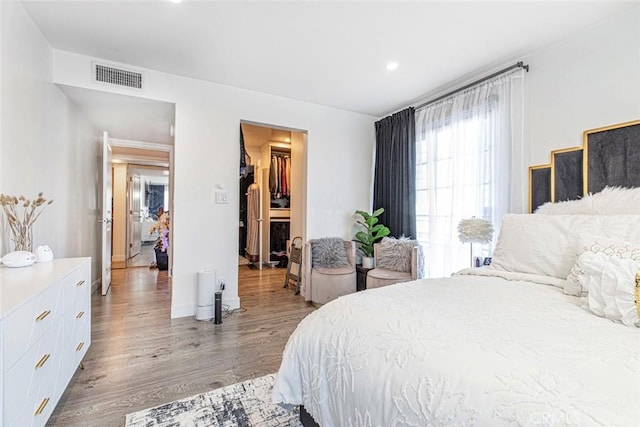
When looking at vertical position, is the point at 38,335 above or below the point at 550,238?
below

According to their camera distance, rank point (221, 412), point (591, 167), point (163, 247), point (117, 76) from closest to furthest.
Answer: point (221, 412) < point (591, 167) < point (117, 76) < point (163, 247)

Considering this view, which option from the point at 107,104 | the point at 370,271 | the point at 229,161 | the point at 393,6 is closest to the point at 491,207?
the point at 370,271

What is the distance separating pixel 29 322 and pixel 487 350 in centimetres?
168

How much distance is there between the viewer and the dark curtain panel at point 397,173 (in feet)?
12.1

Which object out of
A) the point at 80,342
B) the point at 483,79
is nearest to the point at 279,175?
the point at 483,79

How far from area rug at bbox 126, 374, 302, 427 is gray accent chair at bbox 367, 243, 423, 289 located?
1.75 meters

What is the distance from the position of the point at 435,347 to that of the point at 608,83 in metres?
2.50

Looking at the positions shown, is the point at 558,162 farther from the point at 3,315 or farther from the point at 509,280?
the point at 3,315

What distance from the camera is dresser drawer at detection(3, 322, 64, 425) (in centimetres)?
105

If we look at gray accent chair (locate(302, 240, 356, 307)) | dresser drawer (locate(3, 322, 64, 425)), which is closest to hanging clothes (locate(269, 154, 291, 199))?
gray accent chair (locate(302, 240, 356, 307))

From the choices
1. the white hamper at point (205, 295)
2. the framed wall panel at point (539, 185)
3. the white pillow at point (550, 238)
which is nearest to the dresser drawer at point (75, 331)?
the white hamper at point (205, 295)

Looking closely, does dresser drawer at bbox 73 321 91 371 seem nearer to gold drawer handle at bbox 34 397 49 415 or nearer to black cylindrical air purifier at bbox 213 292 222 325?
gold drawer handle at bbox 34 397 49 415

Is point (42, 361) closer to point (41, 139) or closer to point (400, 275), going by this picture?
point (41, 139)

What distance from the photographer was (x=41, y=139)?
2387mm
